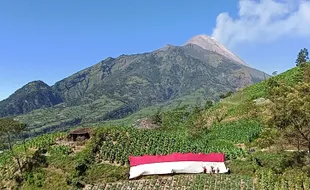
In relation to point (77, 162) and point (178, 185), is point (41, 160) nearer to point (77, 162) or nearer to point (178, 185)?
point (77, 162)

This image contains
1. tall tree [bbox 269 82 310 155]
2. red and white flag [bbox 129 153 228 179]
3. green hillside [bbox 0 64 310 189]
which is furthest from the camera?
red and white flag [bbox 129 153 228 179]

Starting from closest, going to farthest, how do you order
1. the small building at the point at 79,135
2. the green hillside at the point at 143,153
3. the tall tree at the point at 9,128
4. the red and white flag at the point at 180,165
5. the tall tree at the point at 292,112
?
the tall tree at the point at 292,112, the green hillside at the point at 143,153, the red and white flag at the point at 180,165, the tall tree at the point at 9,128, the small building at the point at 79,135

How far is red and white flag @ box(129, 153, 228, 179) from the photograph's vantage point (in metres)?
37.0

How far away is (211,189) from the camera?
32781mm

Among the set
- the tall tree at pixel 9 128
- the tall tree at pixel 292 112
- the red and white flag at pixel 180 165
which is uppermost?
the tall tree at pixel 9 128

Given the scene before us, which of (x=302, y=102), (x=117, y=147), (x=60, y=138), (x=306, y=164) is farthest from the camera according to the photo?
(x=60, y=138)

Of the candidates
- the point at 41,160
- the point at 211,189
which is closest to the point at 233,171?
the point at 211,189

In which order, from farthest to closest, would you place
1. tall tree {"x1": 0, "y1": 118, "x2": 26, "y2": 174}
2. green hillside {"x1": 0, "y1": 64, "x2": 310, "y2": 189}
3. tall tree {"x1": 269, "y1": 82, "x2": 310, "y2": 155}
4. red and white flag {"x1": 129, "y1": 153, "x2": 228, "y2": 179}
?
1. tall tree {"x1": 0, "y1": 118, "x2": 26, "y2": 174}
2. red and white flag {"x1": 129, "y1": 153, "x2": 228, "y2": 179}
3. green hillside {"x1": 0, "y1": 64, "x2": 310, "y2": 189}
4. tall tree {"x1": 269, "y1": 82, "x2": 310, "y2": 155}

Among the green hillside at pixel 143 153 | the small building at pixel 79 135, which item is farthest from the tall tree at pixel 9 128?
the small building at pixel 79 135

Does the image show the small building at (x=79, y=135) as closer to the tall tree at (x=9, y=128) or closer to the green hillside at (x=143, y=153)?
the green hillside at (x=143, y=153)

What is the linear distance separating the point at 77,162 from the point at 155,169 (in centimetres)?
1144

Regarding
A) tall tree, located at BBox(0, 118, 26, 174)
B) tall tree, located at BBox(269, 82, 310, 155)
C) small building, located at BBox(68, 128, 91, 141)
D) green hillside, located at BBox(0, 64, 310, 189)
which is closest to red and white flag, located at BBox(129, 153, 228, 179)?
green hillside, located at BBox(0, 64, 310, 189)

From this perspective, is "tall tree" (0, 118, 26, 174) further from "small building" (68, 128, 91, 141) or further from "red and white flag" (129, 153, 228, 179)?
"red and white flag" (129, 153, 228, 179)

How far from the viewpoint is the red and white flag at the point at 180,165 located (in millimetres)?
37031
